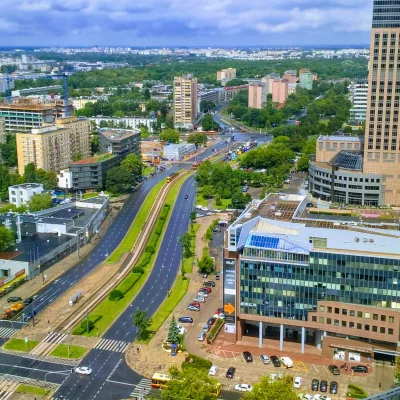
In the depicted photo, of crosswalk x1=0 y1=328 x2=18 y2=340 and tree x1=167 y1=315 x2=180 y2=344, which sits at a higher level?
tree x1=167 y1=315 x2=180 y2=344

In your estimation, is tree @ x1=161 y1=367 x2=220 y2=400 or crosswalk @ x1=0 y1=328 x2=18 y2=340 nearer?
tree @ x1=161 y1=367 x2=220 y2=400

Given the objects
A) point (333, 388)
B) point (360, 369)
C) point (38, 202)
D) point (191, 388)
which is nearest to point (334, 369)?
point (360, 369)

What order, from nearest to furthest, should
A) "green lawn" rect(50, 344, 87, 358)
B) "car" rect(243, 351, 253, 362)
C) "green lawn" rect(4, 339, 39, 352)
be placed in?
"car" rect(243, 351, 253, 362)
"green lawn" rect(50, 344, 87, 358)
"green lawn" rect(4, 339, 39, 352)

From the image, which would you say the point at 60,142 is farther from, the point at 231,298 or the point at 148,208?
the point at 231,298

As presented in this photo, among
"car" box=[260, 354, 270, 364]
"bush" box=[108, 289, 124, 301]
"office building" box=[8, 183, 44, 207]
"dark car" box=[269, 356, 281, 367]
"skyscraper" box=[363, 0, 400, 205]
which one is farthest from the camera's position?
"office building" box=[8, 183, 44, 207]

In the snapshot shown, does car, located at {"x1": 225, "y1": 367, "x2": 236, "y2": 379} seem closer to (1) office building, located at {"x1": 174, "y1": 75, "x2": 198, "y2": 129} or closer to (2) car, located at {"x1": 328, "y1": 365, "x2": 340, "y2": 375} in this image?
(2) car, located at {"x1": 328, "y1": 365, "x2": 340, "y2": 375}

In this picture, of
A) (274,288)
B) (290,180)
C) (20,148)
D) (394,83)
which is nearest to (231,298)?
(274,288)

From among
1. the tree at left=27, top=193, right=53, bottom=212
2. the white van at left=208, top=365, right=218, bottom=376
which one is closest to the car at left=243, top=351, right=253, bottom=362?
the white van at left=208, top=365, right=218, bottom=376

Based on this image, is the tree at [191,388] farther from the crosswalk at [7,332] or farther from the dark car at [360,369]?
the crosswalk at [7,332]
